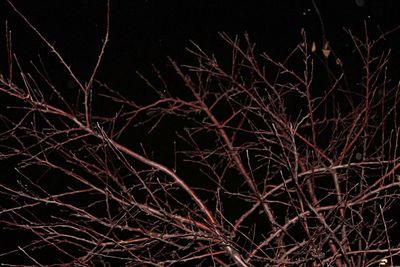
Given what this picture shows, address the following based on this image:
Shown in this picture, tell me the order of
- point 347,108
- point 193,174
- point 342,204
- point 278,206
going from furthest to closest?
1. point 193,174
2. point 278,206
3. point 347,108
4. point 342,204

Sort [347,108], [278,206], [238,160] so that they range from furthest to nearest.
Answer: [278,206], [347,108], [238,160]

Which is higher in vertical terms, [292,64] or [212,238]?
[212,238]

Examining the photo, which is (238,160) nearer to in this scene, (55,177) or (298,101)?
(298,101)

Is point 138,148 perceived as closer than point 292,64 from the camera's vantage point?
No

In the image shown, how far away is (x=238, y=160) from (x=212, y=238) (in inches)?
67.0

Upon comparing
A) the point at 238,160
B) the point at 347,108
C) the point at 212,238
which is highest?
the point at 212,238

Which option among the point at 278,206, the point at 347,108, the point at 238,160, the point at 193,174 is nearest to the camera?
the point at 238,160

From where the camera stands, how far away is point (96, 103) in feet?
32.3

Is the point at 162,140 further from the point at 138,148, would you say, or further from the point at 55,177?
the point at 55,177

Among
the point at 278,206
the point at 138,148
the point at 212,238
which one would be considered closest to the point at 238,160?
the point at 212,238

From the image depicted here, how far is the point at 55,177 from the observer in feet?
36.8

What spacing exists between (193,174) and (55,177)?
2749mm

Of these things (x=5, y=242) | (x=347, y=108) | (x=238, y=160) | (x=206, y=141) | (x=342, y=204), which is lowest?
(x=5, y=242)

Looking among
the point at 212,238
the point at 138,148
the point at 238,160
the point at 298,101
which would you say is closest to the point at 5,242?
the point at 138,148
